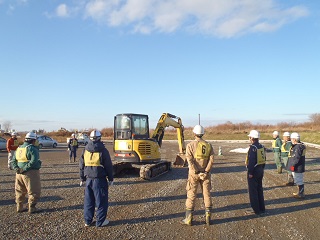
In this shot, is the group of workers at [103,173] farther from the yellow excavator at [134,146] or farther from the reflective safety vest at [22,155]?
the yellow excavator at [134,146]

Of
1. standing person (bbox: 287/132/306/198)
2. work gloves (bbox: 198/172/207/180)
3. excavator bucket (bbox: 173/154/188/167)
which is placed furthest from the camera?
excavator bucket (bbox: 173/154/188/167)

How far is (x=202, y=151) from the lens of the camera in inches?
249

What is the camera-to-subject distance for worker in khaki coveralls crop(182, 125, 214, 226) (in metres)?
6.16

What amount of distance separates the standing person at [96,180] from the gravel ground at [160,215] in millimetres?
288

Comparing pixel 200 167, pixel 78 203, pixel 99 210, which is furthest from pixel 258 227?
pixel 78 203

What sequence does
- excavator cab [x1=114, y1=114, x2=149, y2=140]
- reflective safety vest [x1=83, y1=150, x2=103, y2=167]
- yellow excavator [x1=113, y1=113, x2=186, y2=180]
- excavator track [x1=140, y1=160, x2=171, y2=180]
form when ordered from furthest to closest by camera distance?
excavator cab [x1=114, y1=114, x2=149, y2=140]
yellow excavator [x1=113, y1=113, x2=186, y2=180]
excavator track [x1=140, y1=160, x2=171, y2=180]
reflective safety vest [x1=83, y1=150, x2=103, y2=167]

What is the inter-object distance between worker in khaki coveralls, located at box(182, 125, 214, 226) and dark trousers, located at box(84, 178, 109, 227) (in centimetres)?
171

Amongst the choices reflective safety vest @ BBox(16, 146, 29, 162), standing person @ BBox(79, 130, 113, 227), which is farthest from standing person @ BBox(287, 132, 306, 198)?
reflective safety vest @ BBox(16, 146, 29, 162)

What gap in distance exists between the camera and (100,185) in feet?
19.9

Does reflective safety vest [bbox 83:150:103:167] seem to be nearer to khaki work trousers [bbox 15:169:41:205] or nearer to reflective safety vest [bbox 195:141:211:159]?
khaki work trousers [bbox 15:169:41:205]

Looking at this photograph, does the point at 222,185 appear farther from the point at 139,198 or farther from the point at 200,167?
the point at 200,167

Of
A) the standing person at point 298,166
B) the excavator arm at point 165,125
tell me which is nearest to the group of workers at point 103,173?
the standing person at point 298,166

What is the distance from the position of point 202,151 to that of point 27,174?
159 inches

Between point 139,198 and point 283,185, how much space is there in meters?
5.21
